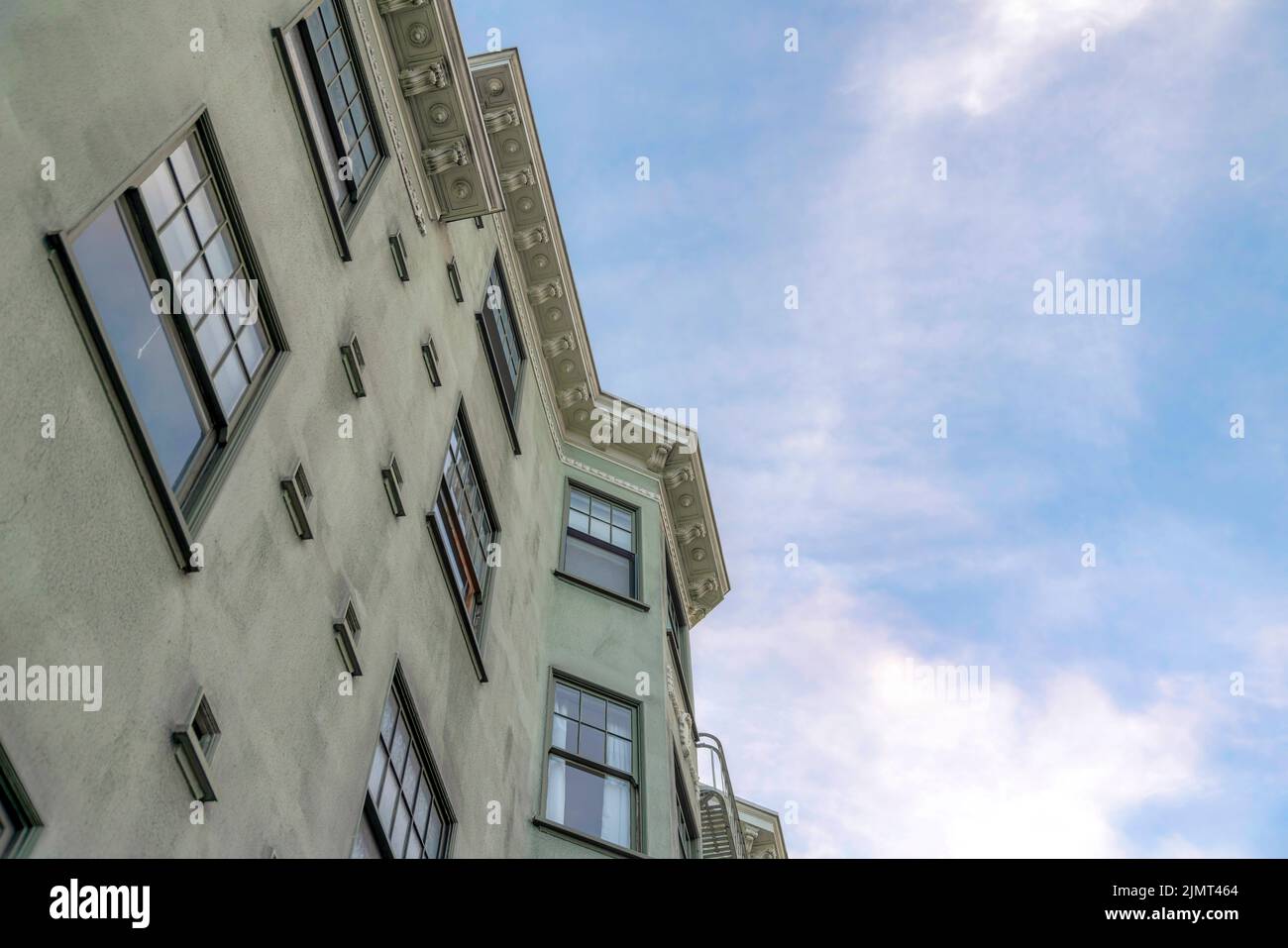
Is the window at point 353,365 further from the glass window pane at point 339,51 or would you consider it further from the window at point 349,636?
the glass window pane at point 339,51

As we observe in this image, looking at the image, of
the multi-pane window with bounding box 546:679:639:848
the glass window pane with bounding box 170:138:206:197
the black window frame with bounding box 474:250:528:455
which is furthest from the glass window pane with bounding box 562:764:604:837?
the glass window pane with bounding box 170:138:206:197

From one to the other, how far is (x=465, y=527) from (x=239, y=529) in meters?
6.42

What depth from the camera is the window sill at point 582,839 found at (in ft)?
47.3

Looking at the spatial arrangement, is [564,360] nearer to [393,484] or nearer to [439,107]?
[439,107]

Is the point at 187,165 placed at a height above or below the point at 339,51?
below

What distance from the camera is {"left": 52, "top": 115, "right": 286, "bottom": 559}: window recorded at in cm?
713

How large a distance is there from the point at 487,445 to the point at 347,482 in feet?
18.9

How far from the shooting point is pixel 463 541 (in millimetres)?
14281

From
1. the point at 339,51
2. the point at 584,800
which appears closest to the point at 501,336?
the point at 339,51

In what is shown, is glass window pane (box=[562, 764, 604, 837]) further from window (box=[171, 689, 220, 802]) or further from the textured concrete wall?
window (box=[171, 689, 220, 802])

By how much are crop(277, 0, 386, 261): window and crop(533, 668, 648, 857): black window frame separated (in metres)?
7.50
